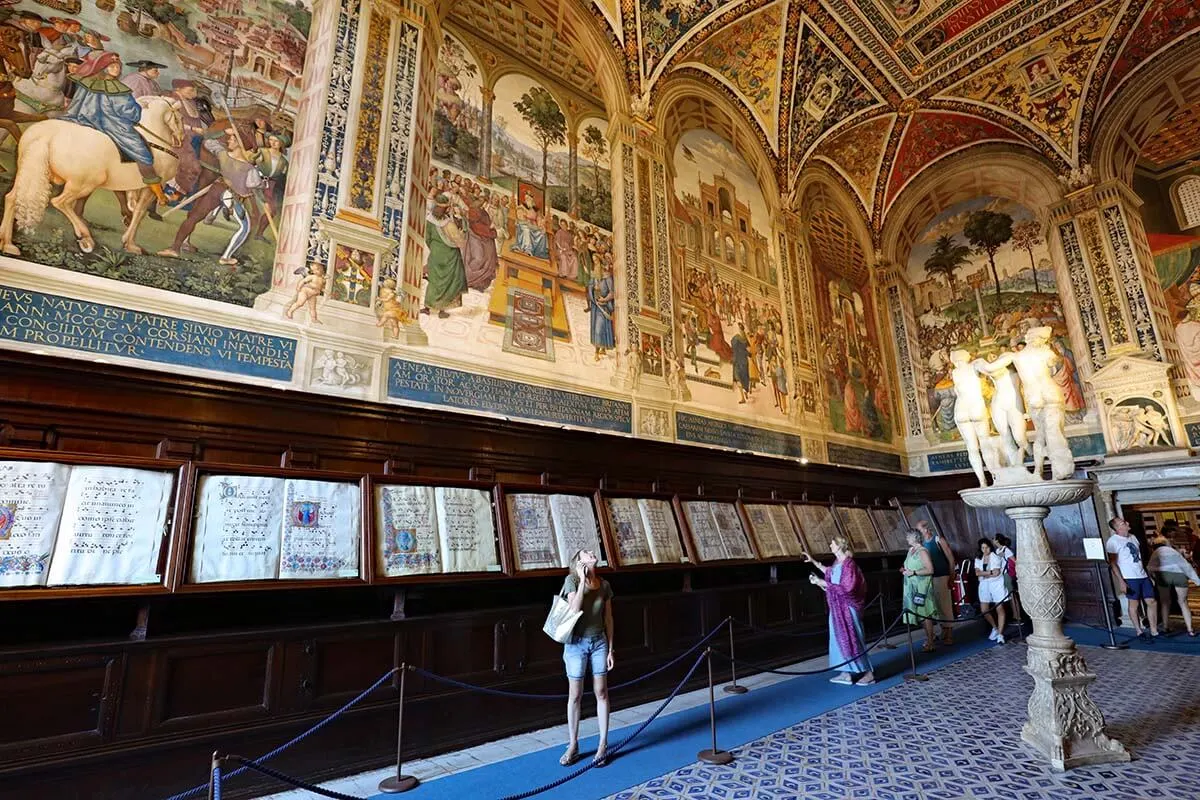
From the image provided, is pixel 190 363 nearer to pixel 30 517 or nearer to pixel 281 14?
pixel 30 517

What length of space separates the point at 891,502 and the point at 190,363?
11628 mm

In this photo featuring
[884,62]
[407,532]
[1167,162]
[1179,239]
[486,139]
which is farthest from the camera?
[1167,162]

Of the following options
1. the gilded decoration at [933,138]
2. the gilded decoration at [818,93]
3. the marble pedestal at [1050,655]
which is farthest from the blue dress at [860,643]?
the gilded decoration at [933,138]

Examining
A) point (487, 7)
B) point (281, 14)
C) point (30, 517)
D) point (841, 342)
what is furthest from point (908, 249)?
point (30, 517)

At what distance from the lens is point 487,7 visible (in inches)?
299

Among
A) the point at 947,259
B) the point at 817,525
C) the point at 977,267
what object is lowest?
the point at 817,525

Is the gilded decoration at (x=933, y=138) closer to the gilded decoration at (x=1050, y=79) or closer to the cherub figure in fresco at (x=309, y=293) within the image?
the gilded decoration at (x=1050, y=79)

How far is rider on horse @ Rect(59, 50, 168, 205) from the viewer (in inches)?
182

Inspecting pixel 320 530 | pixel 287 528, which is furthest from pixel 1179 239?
pixel 287 528

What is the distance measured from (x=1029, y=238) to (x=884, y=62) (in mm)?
5417

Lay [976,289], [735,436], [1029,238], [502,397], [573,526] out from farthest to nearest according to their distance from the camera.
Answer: [976,289], [1029,238], [735,436], [502,397], [573,526]

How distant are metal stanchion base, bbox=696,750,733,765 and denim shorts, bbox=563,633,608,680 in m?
0.89

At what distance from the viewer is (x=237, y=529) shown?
384 centimetres

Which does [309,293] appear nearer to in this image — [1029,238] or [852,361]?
[852,361]
